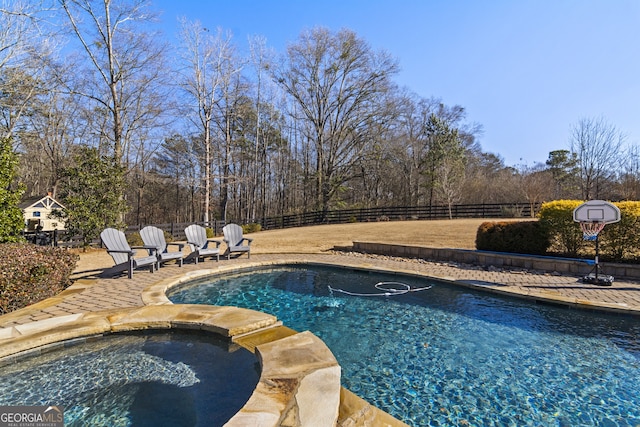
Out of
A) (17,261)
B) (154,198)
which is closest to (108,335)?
(17,261)

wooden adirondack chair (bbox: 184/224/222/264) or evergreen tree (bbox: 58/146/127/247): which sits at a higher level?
evergreen tree (bbox: 58/146/127/247)

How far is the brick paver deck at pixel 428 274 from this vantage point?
3.92 metres

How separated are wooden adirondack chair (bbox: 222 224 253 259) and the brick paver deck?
303 mm

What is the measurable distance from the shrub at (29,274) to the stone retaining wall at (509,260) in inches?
286

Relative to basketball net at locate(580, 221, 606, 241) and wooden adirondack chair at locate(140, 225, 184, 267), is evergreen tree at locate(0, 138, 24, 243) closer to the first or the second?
wooden adirondack chair at locate(140, 225, 184, 267)

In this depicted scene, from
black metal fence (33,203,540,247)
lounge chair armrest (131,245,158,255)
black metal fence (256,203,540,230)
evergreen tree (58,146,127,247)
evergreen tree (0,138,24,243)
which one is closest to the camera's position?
evergreen tree (0,138,24,243)

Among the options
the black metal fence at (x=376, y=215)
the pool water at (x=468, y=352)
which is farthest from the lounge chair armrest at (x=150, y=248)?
the black metal fence at (x=376, y=215)

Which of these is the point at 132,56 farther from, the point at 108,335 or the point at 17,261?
the point at 108,335

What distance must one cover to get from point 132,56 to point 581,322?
1679 cm

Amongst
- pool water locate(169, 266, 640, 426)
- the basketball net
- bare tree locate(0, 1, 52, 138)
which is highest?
bare tree locate(0, 1, 52, 138)

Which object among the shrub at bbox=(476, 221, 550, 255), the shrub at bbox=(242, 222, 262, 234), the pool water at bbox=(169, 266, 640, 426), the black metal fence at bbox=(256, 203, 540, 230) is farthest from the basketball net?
the black metal fence at bbox=(256, 203, 540, 230)

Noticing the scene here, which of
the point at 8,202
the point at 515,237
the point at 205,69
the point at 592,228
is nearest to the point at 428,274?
the point at 515,237

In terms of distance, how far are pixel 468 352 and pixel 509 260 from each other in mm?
4661

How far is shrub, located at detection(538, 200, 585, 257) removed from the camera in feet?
21.9
